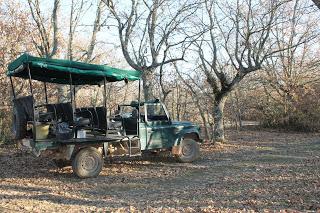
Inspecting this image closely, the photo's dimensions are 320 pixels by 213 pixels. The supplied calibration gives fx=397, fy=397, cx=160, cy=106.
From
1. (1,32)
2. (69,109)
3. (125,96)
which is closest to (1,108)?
(1,32)

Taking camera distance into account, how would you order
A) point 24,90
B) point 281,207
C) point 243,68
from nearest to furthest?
1. point 281,207
2. point 243,68
3. point 24,90

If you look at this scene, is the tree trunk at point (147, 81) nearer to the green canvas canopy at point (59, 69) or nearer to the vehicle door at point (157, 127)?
the vehicle door at point (157, 127)

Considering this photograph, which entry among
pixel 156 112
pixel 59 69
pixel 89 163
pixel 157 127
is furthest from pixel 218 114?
pixel 59 69

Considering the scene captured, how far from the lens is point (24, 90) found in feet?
63.8

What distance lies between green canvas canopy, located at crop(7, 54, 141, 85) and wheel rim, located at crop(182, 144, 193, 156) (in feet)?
9.39

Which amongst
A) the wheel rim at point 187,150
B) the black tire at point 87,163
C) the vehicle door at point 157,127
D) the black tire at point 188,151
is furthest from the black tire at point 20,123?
the wheel rim at point 187,150

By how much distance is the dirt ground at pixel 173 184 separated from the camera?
7.12 m

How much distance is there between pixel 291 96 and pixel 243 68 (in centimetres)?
907

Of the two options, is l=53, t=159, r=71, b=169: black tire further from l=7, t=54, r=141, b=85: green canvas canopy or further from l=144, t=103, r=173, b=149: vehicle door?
l=7, t=54, r=141, b=85: green canvas canopy

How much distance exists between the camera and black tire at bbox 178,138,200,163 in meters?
12.3

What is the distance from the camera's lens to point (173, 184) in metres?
9.45

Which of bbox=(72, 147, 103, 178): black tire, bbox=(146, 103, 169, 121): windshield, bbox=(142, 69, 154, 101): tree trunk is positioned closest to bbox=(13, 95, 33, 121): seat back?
bbox=(72, 147, 103, 178): black tire

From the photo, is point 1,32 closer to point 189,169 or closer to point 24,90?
point 24,90

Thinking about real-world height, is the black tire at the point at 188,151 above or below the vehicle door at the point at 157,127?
below
